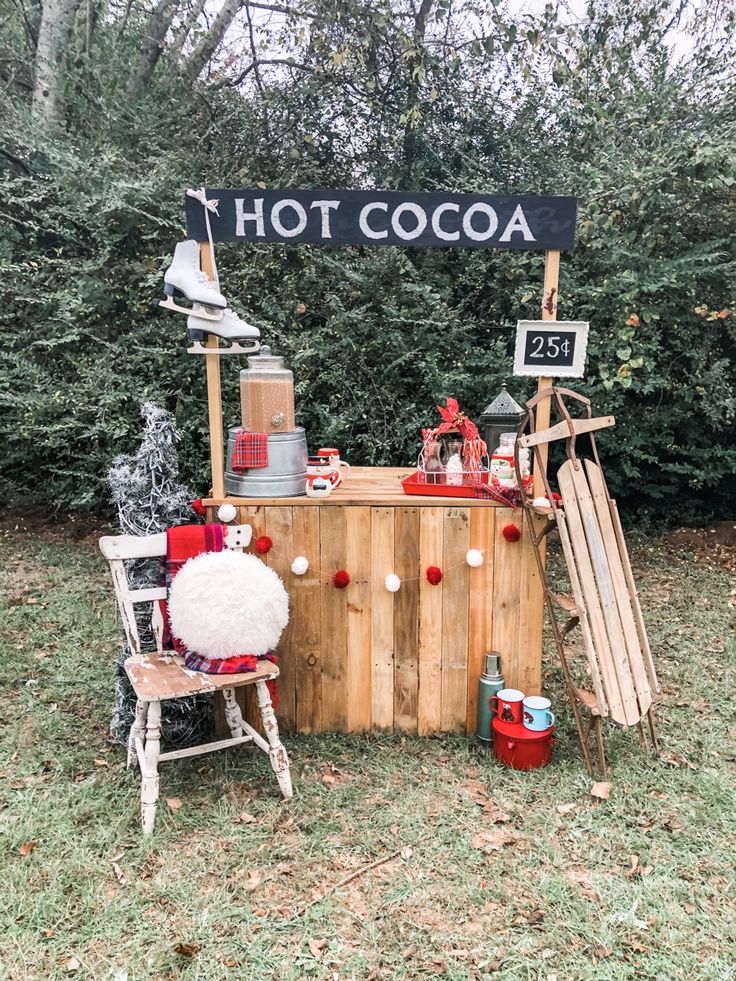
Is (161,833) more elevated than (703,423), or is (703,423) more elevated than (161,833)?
(703,423)

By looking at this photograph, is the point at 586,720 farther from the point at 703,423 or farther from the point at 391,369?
the point at 703,423

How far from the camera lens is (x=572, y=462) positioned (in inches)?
113

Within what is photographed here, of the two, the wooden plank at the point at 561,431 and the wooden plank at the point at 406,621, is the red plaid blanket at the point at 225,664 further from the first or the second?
the wooden plank at the point at 561,431

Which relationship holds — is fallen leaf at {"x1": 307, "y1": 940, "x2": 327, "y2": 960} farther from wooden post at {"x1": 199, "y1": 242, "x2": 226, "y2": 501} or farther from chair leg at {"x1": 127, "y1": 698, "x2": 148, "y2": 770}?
wooden post at {"x1": 199, "y1": 242, "x2": 226, "y2": 501}

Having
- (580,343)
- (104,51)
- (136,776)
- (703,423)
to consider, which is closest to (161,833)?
(136,776)

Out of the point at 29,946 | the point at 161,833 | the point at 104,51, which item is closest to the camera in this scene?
the point at 29,946

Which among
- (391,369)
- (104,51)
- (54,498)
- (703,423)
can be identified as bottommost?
(54,498)

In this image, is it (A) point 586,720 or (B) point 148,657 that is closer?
(B) point 148,657

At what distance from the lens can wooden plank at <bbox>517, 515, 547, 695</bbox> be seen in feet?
10.3

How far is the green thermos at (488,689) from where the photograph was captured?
3.15 metres

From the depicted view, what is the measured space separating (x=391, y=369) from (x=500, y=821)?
3.77 meters

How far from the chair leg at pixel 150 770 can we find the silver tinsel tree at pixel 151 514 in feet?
1.67

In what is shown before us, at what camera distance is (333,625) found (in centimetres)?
319

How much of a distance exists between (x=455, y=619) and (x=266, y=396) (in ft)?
4.32
